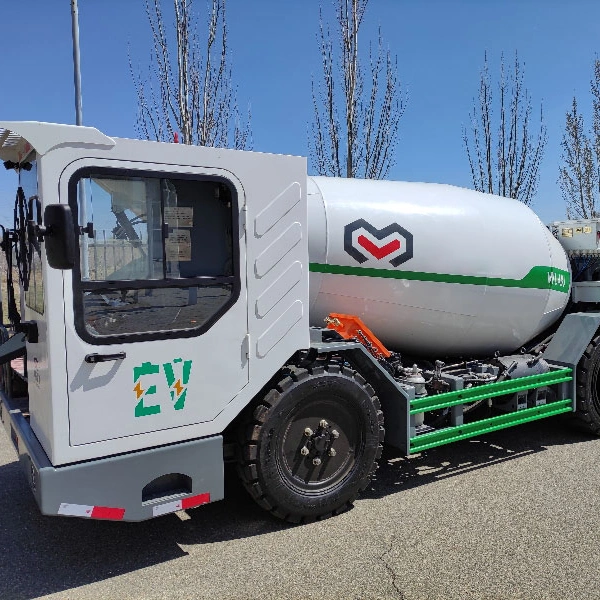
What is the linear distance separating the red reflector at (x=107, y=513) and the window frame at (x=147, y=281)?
982 mm

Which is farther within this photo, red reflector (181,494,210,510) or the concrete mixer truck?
red reflector (181,494,210,510)

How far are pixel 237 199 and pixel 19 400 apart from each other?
240 cm

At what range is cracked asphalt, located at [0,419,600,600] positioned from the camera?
3.35 meters

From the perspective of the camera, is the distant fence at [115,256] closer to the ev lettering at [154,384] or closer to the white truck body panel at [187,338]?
the white truck body panel at [187,338]

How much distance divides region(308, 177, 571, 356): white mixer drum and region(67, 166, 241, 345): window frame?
122 centimetres

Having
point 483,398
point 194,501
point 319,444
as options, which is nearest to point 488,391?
point 483,398

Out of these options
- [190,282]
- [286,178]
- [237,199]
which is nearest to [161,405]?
[190,282]

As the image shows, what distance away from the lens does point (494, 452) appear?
5734 millimetres

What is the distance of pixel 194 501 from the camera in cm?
364

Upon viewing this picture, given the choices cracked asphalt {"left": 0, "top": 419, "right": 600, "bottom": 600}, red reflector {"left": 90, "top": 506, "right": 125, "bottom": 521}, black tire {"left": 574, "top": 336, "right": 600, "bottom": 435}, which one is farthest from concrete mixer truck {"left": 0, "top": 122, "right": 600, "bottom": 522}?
black tire {"left": 574, "top": 336, "right": 600, "bottom": 435}

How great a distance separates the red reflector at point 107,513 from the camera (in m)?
3.30

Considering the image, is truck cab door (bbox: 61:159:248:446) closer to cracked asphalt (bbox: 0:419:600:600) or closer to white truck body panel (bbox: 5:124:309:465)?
white truck body panel (bbox: 5:124:309:465)

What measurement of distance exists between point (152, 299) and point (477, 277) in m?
3.25

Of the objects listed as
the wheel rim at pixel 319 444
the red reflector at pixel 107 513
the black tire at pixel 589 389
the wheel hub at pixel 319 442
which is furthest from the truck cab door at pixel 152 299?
the black tire at pixel 589 389
